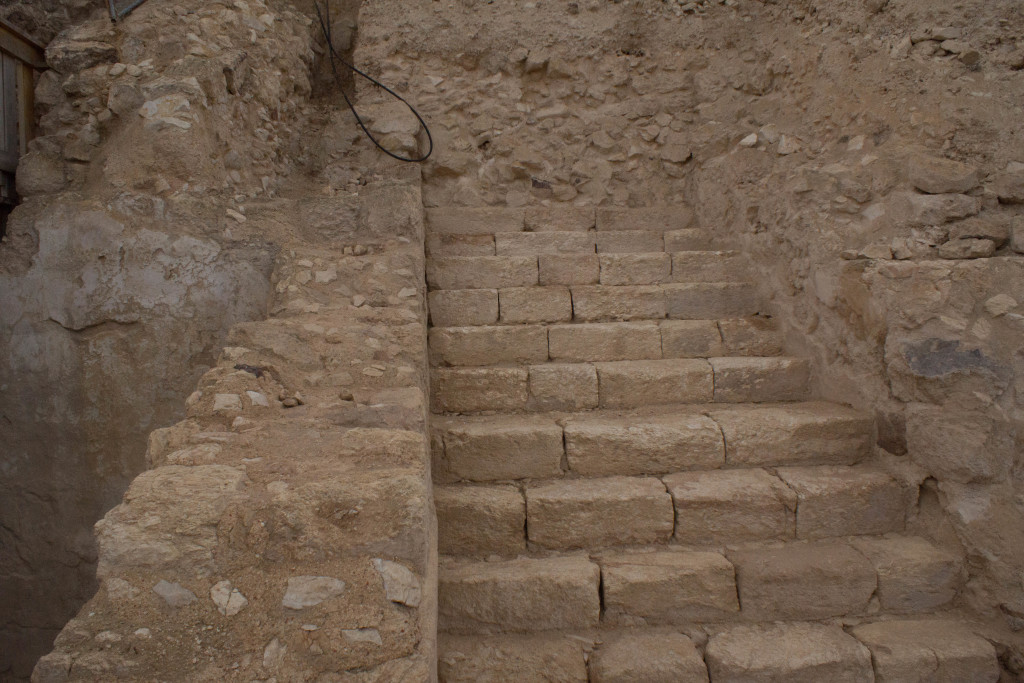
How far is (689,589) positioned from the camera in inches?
101

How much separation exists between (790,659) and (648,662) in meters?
0.53

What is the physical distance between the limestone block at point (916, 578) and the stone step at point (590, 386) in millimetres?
1033

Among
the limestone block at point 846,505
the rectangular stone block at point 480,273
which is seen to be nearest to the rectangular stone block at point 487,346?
the rectangular stone block at point 480,273

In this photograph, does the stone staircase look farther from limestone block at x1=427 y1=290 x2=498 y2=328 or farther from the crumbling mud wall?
the crumbling mud wall

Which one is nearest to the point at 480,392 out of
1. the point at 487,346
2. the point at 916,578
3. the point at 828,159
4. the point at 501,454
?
the point at 487,346

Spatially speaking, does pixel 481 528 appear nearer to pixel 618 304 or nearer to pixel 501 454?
pixel 501 454

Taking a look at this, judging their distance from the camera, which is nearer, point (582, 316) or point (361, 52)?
point (582, 316)

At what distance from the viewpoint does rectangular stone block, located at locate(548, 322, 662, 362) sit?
3625 millimetres

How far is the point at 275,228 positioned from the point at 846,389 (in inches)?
129

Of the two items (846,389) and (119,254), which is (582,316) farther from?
(119,254)

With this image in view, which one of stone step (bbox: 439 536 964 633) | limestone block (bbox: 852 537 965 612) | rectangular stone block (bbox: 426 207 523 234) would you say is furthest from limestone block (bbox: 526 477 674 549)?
rectangular stone block (bbox: 426 207 523 234)

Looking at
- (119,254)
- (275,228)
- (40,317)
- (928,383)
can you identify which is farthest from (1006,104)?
(40,317)

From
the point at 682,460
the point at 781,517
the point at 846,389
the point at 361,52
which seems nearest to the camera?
the point at 781,517

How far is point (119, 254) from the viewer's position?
3488mm
